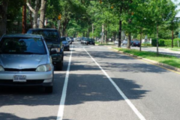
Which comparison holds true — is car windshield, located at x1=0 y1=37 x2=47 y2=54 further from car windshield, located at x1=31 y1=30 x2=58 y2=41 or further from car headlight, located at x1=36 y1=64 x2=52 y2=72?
car windshield, located at x1=31 y1=30 x2=58 y2=41

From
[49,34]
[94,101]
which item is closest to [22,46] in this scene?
[94,101]

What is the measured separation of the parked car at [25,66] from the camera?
359 inches

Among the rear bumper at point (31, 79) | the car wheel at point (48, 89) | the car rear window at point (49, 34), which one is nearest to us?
the rear bumper at point (31, 79)

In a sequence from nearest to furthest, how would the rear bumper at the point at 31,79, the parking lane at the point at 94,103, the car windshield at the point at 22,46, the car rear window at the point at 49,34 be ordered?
the parking lane at the point at 94,103 < the rear bumper at the point at 31,79 < the car windshield at the point at 22,46 < the car rear window at the point at 49,34

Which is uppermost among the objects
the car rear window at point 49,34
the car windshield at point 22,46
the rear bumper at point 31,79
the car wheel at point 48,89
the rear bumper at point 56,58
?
the car rear window at point 49,34

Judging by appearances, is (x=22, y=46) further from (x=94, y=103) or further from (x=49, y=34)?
(x=49, y=34)

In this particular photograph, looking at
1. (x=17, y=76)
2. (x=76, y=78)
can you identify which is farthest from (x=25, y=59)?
(x=76, y=78)

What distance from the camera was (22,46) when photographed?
34.6 feet

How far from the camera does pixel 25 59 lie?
9.52 meters

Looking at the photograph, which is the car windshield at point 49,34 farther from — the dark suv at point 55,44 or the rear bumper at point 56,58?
the rear bumper at point 56,58

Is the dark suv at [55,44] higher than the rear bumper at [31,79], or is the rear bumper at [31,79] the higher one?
the dark suv at [55,44]

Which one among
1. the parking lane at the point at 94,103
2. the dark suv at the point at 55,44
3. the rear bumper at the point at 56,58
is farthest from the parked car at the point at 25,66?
the rear bumper at the point at 56,58

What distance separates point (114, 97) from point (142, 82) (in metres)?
3.63

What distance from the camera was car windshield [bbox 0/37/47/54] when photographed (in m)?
10.3
